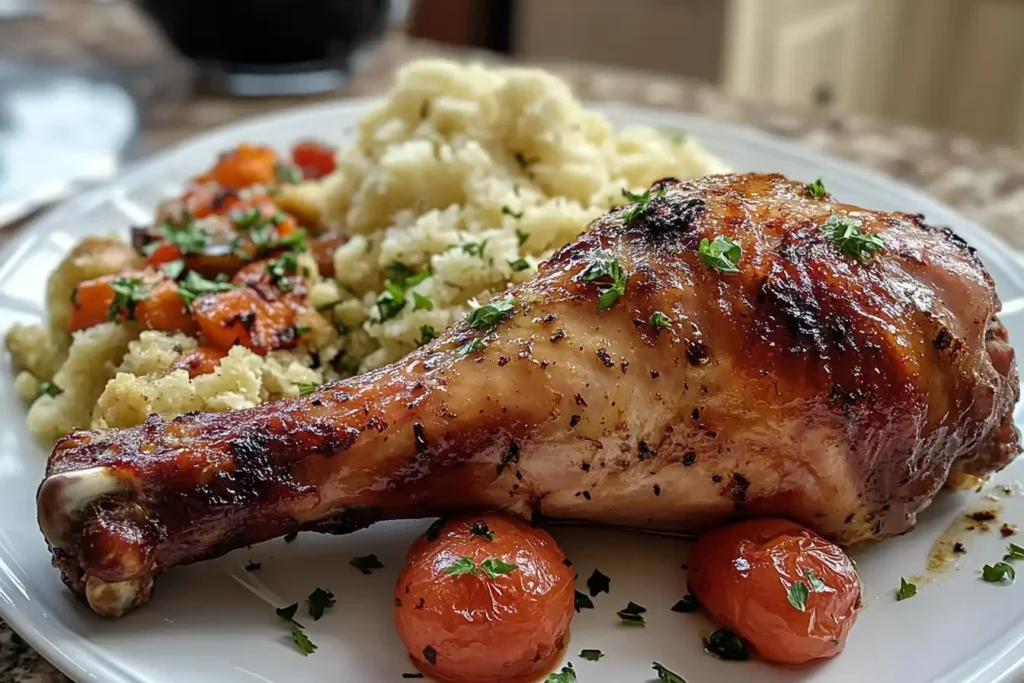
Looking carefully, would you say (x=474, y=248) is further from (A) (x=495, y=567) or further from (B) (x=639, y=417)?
(A) (x=495, y=567)

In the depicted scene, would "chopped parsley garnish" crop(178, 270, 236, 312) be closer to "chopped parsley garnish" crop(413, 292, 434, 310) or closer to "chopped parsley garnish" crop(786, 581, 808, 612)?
"chopped parsley garnish" crop(413, 292, 434, 310)

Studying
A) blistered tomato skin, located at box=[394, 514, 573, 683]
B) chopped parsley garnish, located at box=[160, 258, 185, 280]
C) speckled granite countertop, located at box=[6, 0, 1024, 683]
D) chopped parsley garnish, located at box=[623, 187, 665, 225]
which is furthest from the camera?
speckled granite countertop, located at box=[6, 0, 1024, 683]

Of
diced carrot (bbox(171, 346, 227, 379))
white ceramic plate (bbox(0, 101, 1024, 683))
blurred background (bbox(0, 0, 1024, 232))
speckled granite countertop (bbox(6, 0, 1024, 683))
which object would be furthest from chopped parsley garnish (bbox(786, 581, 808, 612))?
blurred background (bbox(0, 0, 1024, 232))

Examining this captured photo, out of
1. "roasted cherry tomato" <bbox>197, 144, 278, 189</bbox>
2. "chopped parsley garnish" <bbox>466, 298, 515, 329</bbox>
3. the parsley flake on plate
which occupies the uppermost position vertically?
the parsley flake on plate

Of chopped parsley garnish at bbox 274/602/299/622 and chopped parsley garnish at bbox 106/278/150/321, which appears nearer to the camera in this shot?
chopped parsley garnish at bbox 274/602/299/622

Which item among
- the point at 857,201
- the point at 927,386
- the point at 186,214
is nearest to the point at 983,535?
the point at 927,386

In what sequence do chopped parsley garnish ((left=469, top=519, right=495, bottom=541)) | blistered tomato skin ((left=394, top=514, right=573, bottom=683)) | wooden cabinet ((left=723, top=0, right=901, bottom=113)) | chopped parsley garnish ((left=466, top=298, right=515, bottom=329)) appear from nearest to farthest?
blistered tomato skin ((left=394, top=514, right=573, bottom=683)), chopped parsley garnish ((left=469, top=519, right=495, bottom=541)), chopped parsley garnish ((left=466, top=298, right=515, bottom=329)), wooden cabinet ((left=723, top=0, right=901, bottom=113))

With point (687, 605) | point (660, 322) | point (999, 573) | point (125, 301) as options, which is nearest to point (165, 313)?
point (125, 301)
